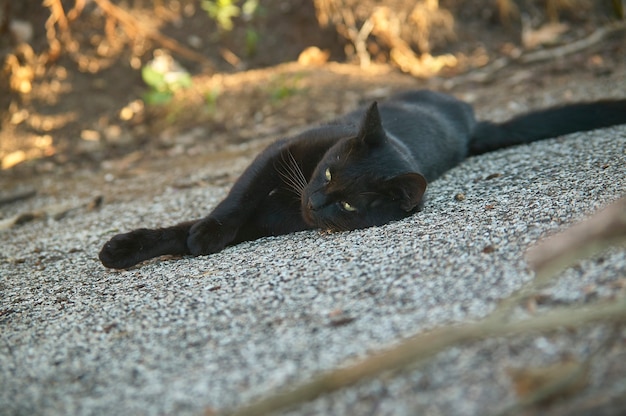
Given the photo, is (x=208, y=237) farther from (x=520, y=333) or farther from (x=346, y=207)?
(x=520, y=333)

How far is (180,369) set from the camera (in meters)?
2.04

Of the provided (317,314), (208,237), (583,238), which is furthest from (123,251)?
(583,238)

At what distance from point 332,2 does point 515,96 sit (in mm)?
2546

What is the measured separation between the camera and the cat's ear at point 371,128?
10.6ft

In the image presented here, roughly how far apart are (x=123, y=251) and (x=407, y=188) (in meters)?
1.41

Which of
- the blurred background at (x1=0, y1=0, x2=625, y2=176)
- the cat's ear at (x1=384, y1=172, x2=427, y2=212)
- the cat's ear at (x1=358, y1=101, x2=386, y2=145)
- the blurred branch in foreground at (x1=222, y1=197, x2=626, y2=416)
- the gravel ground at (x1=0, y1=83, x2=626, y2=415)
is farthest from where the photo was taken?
the blurred background at (x1=0, y1=0, x2=625, y2=176)

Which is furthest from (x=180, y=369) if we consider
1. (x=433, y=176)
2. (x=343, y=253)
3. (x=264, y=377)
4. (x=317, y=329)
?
(x=433, y=176)

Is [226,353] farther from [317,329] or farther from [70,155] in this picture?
[70,155]

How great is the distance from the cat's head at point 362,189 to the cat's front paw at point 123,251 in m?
0.85

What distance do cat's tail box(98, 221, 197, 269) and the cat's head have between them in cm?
66

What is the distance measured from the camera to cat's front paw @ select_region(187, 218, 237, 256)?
327 cm

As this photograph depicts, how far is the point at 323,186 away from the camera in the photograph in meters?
3.28

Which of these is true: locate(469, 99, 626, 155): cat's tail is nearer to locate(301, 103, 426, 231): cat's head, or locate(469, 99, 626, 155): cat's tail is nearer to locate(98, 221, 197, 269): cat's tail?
Result: locate(301, 103, 426, 231): cat's head

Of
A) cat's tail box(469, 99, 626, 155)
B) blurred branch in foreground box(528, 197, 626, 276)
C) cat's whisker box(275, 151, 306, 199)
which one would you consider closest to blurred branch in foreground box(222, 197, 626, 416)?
blurred branch in foreground box(528, 197, 626, 276)
